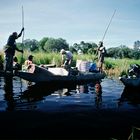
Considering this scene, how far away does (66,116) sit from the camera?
865cm

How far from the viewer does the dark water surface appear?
7.04m

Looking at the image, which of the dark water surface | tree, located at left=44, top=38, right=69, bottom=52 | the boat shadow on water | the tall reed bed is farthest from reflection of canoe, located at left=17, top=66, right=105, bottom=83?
tree, located at left=44, top=38, right=69, bottom=52

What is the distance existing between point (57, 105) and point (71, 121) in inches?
97.0

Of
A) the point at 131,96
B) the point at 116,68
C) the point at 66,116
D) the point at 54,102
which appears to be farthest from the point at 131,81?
the point at 116,68

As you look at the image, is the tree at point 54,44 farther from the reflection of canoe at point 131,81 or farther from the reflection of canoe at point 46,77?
the reflection of canoe at point 131,81

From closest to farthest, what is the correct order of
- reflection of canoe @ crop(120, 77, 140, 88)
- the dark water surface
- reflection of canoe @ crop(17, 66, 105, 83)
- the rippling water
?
the dark water surface, the rippling water, reflection of canoe @ crop(120, 77, 140, 88), reflection of canoe @ crop(17, 66, 105, 83)

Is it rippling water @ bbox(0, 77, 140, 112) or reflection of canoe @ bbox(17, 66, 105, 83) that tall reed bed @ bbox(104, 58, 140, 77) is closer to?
reflection of canoe @ bbox(17, 66, 105, 83)

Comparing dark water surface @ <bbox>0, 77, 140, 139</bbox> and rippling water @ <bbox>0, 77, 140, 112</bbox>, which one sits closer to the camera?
dark water surface @ <bbox>0, 77, 140, 139</bbox>

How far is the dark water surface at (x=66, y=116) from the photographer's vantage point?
7035mm

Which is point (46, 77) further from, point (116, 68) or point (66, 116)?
point (116, 68)

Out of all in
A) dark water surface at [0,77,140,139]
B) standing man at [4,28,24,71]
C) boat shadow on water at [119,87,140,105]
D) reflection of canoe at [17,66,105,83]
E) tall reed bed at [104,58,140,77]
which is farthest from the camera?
tall reed bed at [104,58,140,77]

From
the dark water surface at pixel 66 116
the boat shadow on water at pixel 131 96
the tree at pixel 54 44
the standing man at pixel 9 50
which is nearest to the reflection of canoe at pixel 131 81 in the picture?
the boat shadow on water at pixel 131 96

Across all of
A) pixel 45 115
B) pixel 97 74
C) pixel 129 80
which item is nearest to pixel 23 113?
pixel 45 115

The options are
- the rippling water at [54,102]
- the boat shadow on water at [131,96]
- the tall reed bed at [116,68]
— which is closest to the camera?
the rippling water at [54,102]
